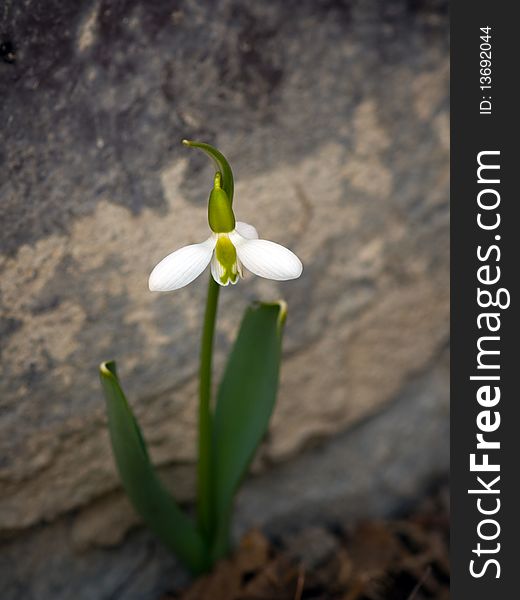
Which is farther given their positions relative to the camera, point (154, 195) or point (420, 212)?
point (420, 212)

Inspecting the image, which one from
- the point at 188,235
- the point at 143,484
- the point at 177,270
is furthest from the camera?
the point at 188,235

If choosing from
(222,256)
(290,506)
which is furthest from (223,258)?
(290,506)

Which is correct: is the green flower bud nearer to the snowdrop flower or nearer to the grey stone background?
the snowdrop flower

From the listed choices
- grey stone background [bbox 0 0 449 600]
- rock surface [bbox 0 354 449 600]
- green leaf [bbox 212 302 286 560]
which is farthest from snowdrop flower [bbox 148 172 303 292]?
rock surface [bbox 0 354 449 600]

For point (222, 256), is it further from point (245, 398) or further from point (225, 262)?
point (245, 398)

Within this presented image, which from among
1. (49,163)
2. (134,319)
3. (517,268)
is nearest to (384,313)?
(517,268)

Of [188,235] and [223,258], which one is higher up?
[188,235]

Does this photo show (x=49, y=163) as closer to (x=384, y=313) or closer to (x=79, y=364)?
(x=79, y=364)
